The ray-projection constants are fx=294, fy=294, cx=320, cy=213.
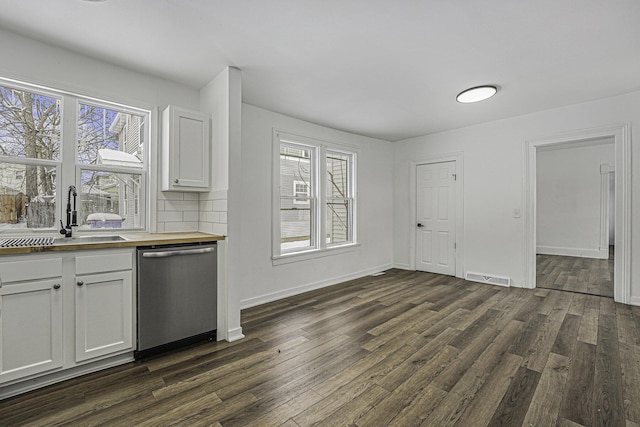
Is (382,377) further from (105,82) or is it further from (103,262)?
(105,82)

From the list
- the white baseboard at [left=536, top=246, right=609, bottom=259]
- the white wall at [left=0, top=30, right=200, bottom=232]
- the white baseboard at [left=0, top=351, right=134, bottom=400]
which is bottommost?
the white baseboard at [left=0, top=351, right=134, bottom=400]

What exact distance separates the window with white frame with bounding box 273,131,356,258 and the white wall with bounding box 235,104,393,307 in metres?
0.13

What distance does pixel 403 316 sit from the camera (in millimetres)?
3275

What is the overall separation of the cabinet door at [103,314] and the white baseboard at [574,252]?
8.79 meters

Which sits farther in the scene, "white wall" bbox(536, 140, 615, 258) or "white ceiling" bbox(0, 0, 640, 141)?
"white wall" bbox(536, 140, 615, 258)

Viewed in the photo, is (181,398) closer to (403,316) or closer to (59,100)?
(403,316)

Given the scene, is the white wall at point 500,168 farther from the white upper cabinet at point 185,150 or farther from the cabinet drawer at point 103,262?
the cabinet drawer at point 103,262

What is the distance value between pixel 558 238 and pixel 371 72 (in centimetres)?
716

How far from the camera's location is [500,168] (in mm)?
4539

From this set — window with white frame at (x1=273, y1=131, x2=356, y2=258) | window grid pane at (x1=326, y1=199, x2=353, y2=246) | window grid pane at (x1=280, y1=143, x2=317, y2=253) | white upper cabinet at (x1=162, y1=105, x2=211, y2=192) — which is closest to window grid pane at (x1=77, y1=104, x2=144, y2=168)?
white upper cabinet at (x1=162, y1=105, x2=211, y2=192)

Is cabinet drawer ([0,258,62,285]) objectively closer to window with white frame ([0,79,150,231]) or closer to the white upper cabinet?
window with white frame ([0,79,150,231])

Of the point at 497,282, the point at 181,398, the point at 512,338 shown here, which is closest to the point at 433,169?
the point at 497,282

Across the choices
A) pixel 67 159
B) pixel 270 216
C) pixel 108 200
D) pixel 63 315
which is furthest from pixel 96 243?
pixel 270 216

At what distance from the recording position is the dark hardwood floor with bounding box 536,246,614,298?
14.2ft
